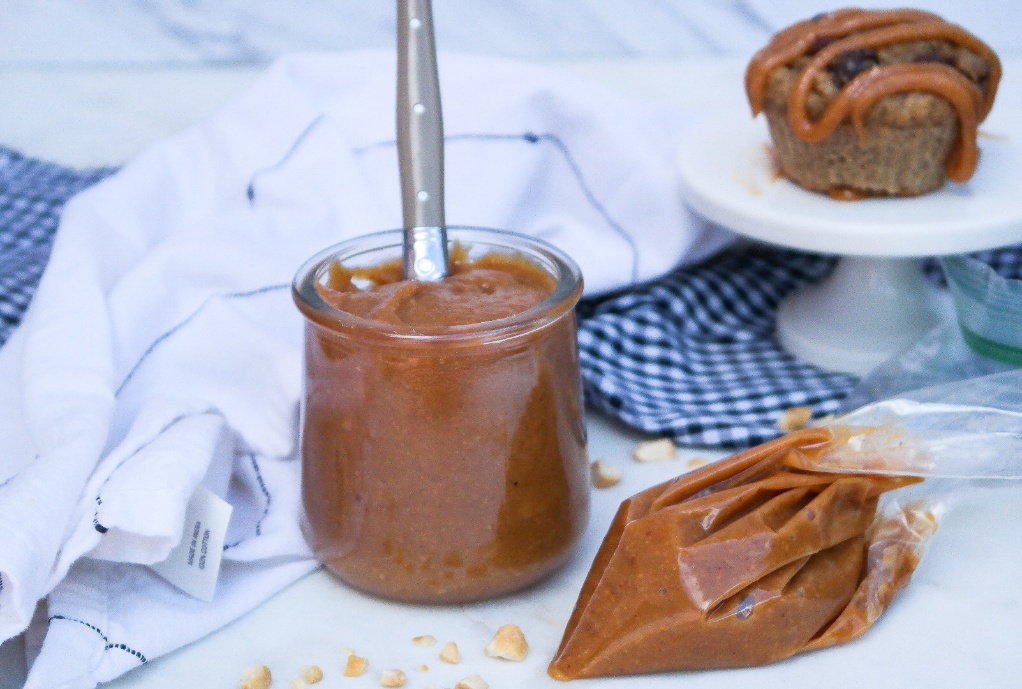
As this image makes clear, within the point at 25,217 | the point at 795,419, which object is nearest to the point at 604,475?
the point at 795,419

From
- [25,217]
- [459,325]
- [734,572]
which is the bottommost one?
[25,217]

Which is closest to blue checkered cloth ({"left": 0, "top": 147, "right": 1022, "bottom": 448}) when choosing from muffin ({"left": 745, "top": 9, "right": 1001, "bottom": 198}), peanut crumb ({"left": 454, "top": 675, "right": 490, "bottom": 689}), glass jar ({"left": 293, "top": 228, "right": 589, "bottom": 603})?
muffin ({"left": 745, "top": 9, "right": 1001, "bottom": 198})

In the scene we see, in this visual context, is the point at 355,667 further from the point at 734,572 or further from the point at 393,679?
the point at 734,572

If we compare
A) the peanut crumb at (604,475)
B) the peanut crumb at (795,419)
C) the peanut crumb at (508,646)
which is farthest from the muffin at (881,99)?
the peanut crumb at (508,646)

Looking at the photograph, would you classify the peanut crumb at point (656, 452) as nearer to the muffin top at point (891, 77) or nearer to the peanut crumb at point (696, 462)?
the peanut crumb at point (696, 462)

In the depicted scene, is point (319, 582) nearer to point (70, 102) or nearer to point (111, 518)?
point (111, 518)

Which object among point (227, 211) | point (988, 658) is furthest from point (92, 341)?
point (988, 658)
